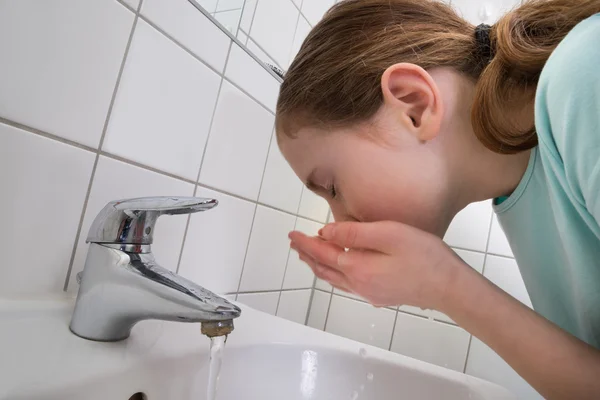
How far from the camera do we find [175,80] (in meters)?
0.54

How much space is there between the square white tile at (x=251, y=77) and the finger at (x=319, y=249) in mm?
291

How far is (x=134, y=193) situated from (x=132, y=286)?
165 millimetres

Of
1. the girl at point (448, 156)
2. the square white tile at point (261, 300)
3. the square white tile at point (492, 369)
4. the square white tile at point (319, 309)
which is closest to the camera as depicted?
the girl at point (448, 156)

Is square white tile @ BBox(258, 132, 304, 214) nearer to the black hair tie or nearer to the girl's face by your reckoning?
the girl's face

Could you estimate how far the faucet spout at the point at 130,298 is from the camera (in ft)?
1.16

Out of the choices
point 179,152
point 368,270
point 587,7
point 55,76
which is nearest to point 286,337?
point 368,270

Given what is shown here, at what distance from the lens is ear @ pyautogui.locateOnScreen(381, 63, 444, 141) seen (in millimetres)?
468

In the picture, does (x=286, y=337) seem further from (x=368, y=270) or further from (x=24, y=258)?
(x=24, y=258)

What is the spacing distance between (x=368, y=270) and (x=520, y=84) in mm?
275

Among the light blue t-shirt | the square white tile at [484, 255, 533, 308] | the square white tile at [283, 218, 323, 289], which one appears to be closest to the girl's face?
the light blue t-shirt

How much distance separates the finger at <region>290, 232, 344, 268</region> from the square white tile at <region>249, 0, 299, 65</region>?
41 cm

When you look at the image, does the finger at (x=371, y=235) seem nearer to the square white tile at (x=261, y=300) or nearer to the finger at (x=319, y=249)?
the finger at (x=319, y=249)

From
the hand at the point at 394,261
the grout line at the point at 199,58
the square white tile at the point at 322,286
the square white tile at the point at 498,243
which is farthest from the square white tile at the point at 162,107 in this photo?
the square white tile at the point at 498,243

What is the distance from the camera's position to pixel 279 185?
840mm
